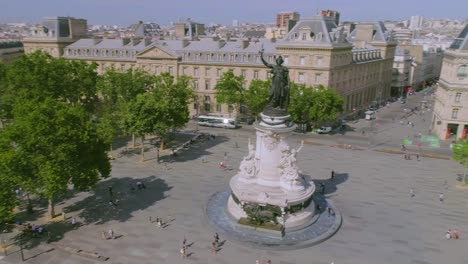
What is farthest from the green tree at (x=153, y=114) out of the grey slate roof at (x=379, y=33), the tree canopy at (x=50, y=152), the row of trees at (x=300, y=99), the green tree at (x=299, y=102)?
the grey slate roof at (x=379, y=33)

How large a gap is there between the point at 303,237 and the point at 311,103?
41.5m

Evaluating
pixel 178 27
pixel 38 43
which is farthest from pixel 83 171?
pixel 178 27

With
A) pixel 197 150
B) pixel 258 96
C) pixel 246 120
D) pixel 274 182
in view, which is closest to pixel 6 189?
pixel 274 182

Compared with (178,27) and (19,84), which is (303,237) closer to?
(19,84)

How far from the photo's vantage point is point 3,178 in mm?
31641

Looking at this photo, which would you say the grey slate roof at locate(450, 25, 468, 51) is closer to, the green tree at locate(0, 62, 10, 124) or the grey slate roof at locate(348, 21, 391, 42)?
the grey slate roof at locate(348, 21, 391, 42)

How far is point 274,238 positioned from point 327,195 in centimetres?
1260

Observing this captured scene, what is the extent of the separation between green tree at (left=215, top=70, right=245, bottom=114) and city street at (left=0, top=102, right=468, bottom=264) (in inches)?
781

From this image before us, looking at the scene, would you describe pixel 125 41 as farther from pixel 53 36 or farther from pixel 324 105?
pixel 324 105

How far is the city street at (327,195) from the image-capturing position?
32.1m

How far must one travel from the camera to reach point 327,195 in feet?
146

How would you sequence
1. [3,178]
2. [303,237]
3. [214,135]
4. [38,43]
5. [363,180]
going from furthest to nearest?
[38,43]
[214,135]
[363,180]
[303,237]
[3,178]

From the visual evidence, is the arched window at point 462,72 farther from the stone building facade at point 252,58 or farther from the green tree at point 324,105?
the stone building facade at point 252,58

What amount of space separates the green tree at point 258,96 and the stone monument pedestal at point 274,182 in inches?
1477
